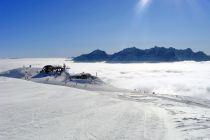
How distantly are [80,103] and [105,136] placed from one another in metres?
7.59

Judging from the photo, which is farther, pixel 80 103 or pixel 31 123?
pixel 80 103

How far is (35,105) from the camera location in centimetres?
1719

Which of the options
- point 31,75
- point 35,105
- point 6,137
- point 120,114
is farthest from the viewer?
point 31,75

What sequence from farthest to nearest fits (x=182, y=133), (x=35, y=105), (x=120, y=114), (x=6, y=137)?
(x=35, y=105) < (x=120, y=114) < (x=182, y=133) < (x=6, y=137)

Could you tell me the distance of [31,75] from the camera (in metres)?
48.4

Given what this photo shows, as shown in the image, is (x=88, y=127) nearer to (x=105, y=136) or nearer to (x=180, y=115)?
(x=105, y=136)

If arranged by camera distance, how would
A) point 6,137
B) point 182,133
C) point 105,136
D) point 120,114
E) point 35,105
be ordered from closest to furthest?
point 6,137, point 105,136, point 182,133, point 120,114, point 35,105

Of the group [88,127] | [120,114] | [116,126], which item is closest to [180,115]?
[120,114]

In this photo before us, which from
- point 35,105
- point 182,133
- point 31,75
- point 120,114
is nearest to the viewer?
point 182,133

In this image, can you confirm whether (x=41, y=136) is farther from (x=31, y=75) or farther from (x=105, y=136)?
(x=31, y=75)

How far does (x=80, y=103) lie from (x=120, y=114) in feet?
12.8

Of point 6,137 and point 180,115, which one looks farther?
point 180,115

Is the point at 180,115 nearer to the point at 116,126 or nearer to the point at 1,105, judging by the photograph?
the point at 116,126

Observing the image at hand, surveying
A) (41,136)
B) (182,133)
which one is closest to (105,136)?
(41,136)
